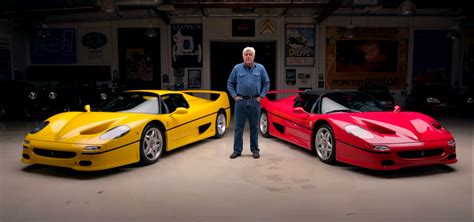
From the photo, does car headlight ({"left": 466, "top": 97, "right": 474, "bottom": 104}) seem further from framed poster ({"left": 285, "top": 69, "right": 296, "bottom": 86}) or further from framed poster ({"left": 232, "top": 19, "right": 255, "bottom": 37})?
framed poster ({"left": 232, "top": 19, "right": 255, "bottom": 37})

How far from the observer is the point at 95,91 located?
10.8 m

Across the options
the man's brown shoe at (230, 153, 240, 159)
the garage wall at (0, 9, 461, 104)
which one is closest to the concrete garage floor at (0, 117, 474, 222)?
the man's brown shoe at (230, 153, 240, 159)

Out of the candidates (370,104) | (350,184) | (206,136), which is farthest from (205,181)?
(370,104)

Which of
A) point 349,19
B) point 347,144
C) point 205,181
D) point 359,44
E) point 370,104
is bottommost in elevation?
point 205,181

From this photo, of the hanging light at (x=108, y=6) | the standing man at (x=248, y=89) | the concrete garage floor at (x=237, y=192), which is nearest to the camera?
the concrete garage floor at (x=237, y=192)

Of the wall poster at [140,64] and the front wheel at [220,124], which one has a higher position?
the wall poster at [140,64]

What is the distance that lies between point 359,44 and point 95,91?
32.1 feet

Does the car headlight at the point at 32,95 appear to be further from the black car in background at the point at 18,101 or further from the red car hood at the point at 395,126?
the red car hood at the point at 395,126

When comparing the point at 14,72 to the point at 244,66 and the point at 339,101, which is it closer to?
the point at 244,66

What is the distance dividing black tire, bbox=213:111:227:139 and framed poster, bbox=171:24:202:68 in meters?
6.98

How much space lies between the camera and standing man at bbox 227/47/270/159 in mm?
5039

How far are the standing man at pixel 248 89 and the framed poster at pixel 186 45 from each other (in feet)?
28.6

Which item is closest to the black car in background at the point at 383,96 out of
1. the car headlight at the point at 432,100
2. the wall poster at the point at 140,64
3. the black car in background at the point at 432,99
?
the black car in background at the point at 432,99

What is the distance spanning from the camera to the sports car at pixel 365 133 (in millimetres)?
4051
